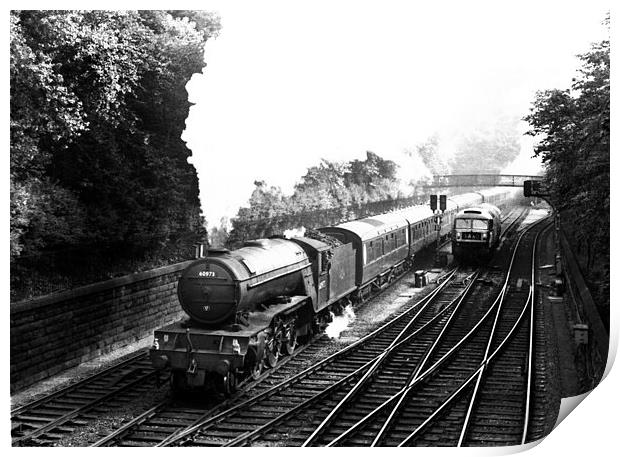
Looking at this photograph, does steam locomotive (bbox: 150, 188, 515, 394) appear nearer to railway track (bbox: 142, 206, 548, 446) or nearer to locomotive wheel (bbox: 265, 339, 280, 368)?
locomotive wheel (bbox: 265, 339, 280, 368)

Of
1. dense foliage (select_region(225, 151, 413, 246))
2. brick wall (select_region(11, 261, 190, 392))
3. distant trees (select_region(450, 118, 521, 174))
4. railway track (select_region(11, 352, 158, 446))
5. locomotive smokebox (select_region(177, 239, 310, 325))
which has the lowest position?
railway track (select_region(11, 352, 158, 446))

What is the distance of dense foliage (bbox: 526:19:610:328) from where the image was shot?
9195mm

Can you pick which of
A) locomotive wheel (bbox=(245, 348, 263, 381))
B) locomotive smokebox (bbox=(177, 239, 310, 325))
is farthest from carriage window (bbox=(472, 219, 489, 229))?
locomotive wheel (bbox=(245, 348, 263, 381))

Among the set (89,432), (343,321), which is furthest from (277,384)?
(343,321)

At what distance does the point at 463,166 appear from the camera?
12680 mm

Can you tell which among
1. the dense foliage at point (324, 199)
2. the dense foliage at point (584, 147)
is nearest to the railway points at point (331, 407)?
the dense foliage at point (584, 147)

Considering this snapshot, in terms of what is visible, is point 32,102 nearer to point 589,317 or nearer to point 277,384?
point 277,384

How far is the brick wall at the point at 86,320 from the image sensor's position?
9.49 metres

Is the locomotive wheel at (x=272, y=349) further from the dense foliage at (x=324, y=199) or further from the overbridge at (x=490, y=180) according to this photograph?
the overbridge at (x=490, y=180)

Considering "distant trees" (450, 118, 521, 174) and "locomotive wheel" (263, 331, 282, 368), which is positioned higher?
"distant trees" (450, 118, 521, 174)

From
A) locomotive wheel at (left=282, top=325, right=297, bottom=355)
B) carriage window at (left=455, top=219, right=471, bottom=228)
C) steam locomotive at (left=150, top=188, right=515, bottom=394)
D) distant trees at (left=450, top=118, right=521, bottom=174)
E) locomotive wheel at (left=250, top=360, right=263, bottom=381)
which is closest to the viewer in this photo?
steam locomotive at (left=150, top=188, right=515, bottom=394)

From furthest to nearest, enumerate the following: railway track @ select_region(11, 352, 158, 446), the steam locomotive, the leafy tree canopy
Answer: the leafy tree canopy < the steam locomotive < railway track @ select_region(11, 352, 158, 446)

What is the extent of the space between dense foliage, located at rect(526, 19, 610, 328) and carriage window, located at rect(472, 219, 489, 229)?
5.44 metres

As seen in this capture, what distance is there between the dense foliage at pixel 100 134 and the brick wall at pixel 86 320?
0.53 m
